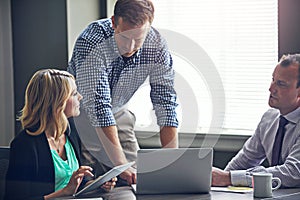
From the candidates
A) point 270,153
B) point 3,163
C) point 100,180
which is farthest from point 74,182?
point 270,153

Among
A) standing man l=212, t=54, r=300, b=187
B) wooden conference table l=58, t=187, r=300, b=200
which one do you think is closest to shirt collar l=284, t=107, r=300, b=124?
standing man l=212, t=54, r=300, b=187

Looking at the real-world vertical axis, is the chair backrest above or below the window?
below

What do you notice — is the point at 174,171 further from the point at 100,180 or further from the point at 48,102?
the point at 48,102

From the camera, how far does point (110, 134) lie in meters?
2.89

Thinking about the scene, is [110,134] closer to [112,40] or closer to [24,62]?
[112,40]

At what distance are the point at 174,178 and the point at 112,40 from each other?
0.83m

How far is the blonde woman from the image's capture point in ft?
8.48

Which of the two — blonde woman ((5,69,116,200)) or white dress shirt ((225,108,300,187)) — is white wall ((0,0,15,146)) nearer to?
blonde woman ((5,69,116,200))

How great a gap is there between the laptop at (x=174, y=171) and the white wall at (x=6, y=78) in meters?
1.99

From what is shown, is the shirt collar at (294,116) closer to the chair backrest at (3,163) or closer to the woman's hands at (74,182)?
the woman's hands at (74,182)

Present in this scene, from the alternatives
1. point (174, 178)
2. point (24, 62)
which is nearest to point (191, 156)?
point (174, 178)

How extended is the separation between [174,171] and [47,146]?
1.89ft

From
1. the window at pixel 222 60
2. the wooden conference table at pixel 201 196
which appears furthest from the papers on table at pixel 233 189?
the window at pixel 222 60

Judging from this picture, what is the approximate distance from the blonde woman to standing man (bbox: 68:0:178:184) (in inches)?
4.7
